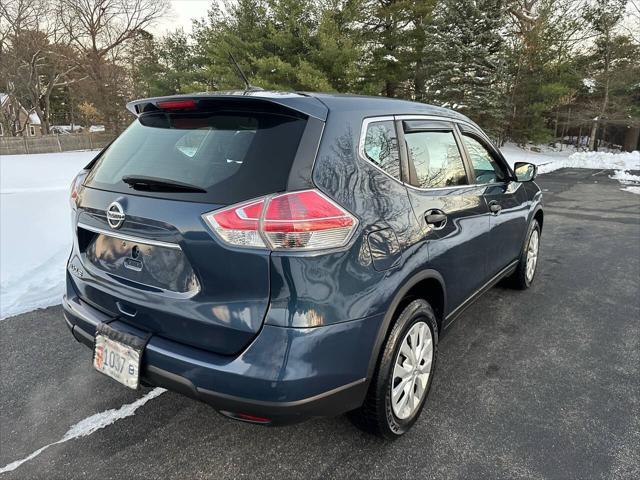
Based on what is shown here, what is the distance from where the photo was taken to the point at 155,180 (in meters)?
1.85

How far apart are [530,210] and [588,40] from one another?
30.3m

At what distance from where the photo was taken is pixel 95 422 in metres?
2.35

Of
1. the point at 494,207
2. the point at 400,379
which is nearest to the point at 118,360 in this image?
the point at 400,379

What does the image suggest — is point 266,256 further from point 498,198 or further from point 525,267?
point 525,267

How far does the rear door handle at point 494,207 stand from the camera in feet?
9.99

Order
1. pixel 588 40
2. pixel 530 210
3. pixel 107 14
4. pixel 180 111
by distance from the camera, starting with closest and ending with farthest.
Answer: pixel 180 111 < pixel 530 210 < pixel 588 40 < pixel 107 14

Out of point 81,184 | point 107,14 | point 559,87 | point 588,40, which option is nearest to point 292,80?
point 559,87

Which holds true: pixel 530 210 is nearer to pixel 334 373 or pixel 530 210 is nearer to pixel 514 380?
pixel 514 380

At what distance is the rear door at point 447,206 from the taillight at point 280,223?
66 centimetres

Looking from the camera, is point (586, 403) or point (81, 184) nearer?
point (81, 184)

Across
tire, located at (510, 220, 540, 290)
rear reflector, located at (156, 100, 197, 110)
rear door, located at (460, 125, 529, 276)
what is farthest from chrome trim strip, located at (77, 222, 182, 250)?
tire, located at (510, 220, 540, 290)

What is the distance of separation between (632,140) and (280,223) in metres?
39.2

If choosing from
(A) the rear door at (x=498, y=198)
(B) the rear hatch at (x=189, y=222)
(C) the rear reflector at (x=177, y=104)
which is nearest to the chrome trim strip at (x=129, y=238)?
(B) the rear hatch at (x=189, y=222)

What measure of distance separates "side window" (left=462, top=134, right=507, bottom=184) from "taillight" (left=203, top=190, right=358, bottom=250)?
1.74 m
